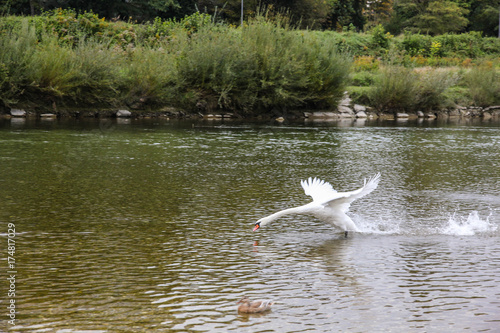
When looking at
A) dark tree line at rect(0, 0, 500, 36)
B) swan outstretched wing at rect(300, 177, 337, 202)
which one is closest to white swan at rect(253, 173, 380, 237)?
swan outstretched wing at rect(300, 177, 337, 202)

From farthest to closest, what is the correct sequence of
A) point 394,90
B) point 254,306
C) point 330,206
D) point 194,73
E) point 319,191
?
point 394,90 → point 194,73 → point 319,191 → point 330,206 → point 254,306

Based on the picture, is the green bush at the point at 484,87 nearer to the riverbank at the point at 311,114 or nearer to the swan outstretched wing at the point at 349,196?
the riverbank at the point at 311,114

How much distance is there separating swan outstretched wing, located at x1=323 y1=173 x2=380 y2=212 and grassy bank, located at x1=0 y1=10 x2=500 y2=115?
69.1 feet

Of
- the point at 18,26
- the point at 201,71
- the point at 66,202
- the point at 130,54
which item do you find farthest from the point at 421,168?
the point at 18,26

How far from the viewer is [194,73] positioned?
98.9 feet

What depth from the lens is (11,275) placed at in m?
6.15

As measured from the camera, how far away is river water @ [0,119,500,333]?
5.32 m

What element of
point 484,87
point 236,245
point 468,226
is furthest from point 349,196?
point 484,87

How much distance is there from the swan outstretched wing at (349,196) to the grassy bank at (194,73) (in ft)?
69.1

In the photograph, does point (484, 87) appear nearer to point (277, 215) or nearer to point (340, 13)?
point (340, 13)

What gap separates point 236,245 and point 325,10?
53.8 m

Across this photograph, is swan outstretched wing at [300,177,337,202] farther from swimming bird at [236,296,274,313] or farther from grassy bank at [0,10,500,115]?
grassy bank at [0,10,500,115]

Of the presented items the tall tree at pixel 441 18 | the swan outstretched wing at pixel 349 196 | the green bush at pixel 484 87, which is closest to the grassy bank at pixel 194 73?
the green bush at pixel 484 87

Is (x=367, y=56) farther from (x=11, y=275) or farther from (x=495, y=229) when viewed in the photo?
(x=11, y=275)
